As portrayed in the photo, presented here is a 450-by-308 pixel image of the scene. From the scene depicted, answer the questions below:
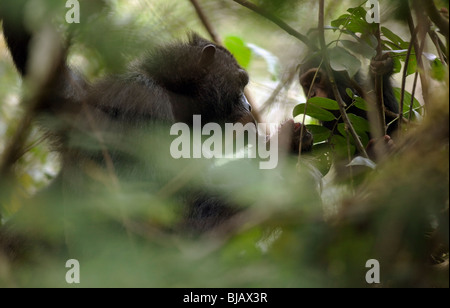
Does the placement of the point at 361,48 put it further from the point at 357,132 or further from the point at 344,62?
→ the point at 357,132

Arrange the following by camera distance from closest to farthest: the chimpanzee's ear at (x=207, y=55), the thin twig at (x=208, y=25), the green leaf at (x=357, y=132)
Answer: the green leaf at (x=357, y=132), the chimpanzee's ear at (x=207, y=55), the thin twig at (x=208, y=25)

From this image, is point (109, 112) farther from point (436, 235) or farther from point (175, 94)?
point (436, 235)

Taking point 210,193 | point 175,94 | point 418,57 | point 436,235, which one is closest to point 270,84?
point 175,94

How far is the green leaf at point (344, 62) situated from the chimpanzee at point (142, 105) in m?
0.61

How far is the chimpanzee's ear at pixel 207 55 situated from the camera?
182 inches

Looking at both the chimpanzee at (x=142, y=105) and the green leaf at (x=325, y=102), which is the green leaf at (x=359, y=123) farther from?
the chimpanzee at (x=142, y=105)

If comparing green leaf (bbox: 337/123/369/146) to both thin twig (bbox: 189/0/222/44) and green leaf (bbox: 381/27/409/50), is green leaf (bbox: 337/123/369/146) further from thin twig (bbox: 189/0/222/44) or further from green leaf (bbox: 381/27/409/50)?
thin twig (bbox: 189/0/222/44)

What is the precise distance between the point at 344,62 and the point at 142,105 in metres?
1.49

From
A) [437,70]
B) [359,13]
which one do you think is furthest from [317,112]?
[437,70]

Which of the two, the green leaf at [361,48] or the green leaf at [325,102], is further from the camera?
the green leaf at [325,102]

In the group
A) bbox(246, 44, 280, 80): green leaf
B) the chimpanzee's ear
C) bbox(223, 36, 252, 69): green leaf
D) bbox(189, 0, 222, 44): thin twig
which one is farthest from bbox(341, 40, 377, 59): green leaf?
bbox(223, 36, 252, 69): green leaf

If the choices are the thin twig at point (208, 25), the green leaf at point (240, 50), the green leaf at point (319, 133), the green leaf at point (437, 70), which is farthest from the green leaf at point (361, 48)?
the green leaf at point (240, 50)

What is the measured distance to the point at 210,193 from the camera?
11.9 feet

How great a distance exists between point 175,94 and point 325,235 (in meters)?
3.16
